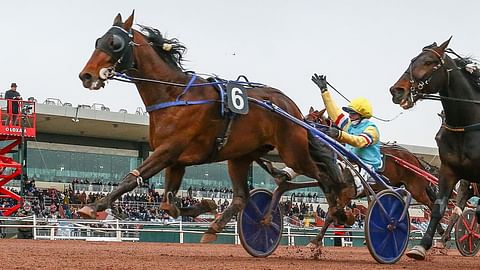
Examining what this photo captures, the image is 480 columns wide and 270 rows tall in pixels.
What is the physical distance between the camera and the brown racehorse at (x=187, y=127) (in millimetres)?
7684

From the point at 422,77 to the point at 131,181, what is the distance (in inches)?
131

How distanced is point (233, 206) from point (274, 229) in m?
0.71

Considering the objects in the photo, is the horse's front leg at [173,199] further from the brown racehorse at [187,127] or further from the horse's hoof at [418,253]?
the horse's hoof at [418,253]

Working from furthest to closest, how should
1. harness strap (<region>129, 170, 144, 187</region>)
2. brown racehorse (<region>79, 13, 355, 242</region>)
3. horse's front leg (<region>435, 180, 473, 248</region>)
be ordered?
1. horse's front leg (<region>435, 180, 473, 248</region>)
2. brown racehorse (<region>79, 13, 355, 242</region>)
3. harness strap (<region>129, 170, 144, 187</region>)

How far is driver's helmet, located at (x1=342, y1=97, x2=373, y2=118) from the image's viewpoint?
382 inches

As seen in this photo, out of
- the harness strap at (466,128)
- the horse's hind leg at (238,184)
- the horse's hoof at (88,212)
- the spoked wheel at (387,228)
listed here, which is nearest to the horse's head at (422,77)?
the harness strap at (466,128)

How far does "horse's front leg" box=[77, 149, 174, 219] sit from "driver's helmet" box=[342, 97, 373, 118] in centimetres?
307

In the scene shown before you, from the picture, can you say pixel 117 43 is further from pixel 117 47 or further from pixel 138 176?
pixel 138 176

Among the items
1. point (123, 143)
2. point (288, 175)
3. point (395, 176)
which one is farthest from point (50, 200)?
point (288, 175)

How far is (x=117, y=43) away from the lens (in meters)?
7.71

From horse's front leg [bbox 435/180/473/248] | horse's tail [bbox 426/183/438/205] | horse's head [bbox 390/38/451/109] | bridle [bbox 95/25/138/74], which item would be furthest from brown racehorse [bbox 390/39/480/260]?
horse's tail [bbox 426/183/438/205]

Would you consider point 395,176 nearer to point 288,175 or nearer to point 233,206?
point 288,175

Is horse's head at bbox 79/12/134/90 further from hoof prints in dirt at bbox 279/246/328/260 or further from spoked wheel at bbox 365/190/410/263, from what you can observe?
hoof prints in dirt at bbox 279/246/328/260

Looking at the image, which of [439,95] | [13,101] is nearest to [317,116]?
[439,95]
